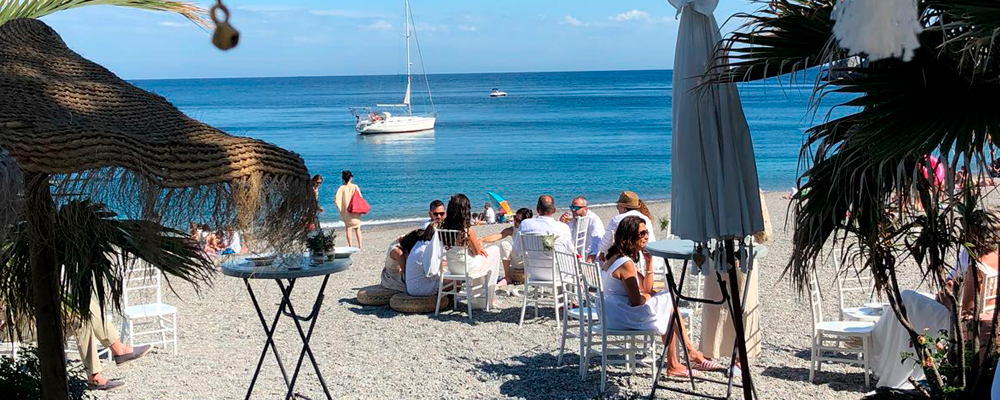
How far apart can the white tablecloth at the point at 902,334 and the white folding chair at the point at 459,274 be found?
385 centimetres

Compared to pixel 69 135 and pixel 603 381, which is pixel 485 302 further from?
pixel 69 135

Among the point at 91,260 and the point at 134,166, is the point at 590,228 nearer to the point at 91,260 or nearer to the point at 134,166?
the point at 91,260

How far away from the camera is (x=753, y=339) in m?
6.91

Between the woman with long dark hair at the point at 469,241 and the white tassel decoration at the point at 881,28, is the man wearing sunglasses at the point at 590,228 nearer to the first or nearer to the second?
the woman with long dark hair at the point at 469,241

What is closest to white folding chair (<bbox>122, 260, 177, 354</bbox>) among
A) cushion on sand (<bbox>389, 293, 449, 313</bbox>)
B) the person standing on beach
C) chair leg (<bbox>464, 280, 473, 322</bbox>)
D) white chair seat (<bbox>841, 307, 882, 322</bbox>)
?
cushion on sand (<bbox>389, 293, 449, 313</bbox>)

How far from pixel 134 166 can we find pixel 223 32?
106cm

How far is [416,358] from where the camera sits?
7.49 meters

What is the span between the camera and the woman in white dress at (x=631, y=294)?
21.0 ft

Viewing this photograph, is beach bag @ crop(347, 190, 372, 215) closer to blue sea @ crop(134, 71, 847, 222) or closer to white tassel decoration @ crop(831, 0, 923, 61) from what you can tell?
blue sea @ crop(134, 71, 847, 222)

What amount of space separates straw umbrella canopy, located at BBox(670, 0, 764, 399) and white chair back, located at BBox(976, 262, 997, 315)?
7.08 ft

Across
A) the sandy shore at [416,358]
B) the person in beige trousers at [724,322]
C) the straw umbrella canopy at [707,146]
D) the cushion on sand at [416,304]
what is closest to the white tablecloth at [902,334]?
the sandy shore at [416,358]

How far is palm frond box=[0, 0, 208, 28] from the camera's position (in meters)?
4.71

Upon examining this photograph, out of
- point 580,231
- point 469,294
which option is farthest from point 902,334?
point 580,231

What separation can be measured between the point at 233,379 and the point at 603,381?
2.79 meters
